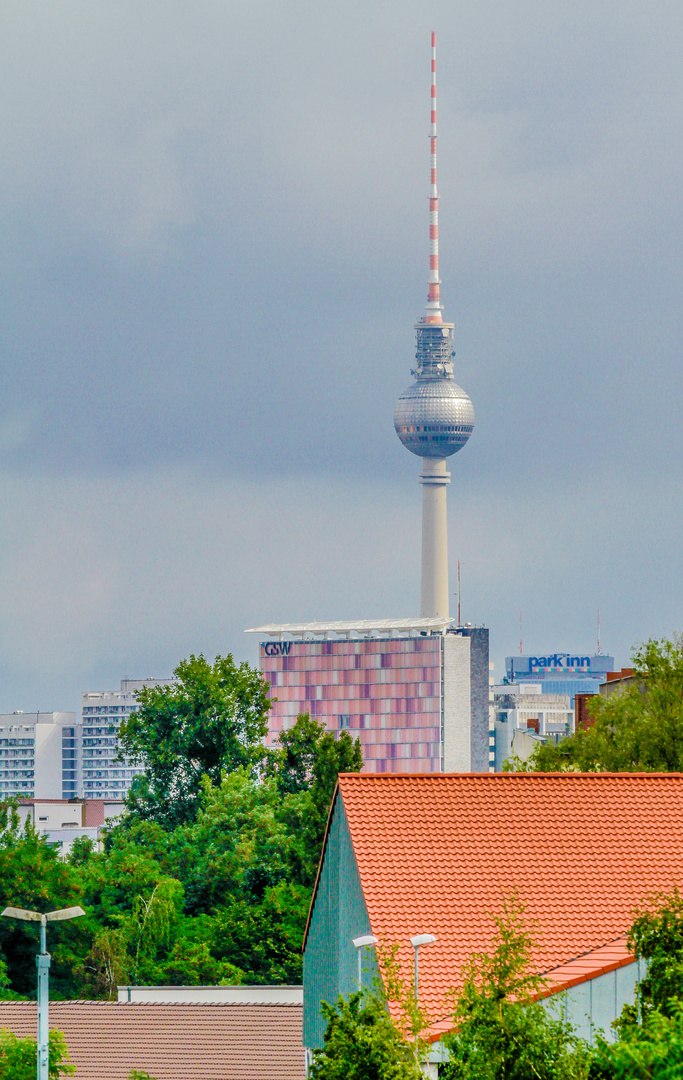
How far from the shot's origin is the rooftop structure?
3133 centimetres

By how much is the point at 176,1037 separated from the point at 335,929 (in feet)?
66.5

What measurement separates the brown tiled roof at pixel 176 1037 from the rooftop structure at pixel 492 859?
1810cm

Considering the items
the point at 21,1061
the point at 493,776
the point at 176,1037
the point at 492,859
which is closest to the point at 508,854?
the point at 492,859

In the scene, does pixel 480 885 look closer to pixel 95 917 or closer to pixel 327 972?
pixel 327 972

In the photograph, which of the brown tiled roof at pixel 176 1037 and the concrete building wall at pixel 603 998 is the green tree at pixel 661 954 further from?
the brown tiled roof at pixel 176 1037

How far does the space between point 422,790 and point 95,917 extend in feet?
190

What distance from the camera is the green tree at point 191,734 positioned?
351 feet

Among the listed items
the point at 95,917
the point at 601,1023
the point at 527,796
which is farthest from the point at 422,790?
the point at 95,917

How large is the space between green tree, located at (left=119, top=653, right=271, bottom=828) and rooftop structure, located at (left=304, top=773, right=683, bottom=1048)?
233 ft

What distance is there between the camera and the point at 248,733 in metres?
109

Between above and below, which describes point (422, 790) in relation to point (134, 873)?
above

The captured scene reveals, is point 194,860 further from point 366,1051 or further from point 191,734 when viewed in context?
point 366,1051

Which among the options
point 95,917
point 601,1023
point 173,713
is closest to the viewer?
point 601,1023

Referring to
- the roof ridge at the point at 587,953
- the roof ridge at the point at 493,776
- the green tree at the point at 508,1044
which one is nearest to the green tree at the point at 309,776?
the roof ridge at the point at 493,776
